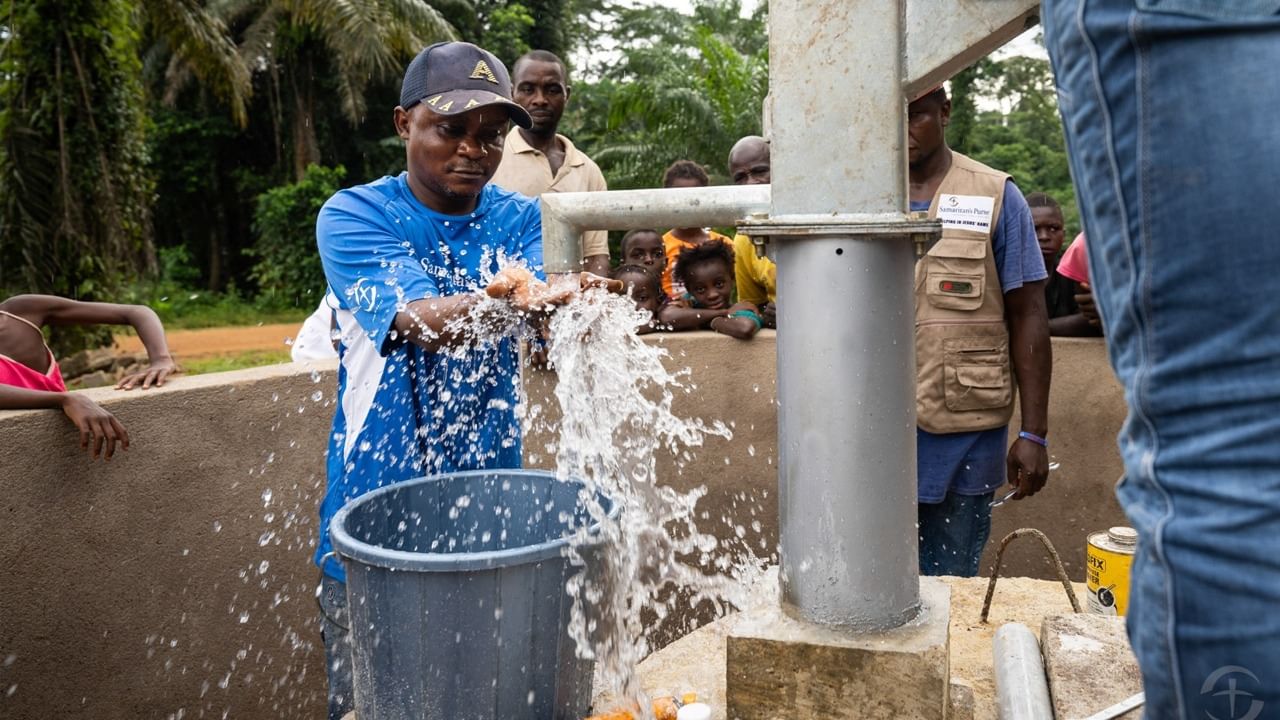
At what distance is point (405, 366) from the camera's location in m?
2.27

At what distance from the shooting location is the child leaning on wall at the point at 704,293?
4078mm

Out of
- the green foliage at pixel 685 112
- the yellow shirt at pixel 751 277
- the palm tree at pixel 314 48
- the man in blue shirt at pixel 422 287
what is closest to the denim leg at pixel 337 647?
the man in blue shirt at pixel 422 287

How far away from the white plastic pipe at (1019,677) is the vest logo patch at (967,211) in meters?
1.39

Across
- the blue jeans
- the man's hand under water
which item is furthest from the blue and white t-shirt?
the blue jeans

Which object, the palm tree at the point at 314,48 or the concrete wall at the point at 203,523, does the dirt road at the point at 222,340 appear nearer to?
the palm tree at the point at 314,48

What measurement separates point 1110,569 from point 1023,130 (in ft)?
64.9

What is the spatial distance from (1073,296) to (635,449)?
6.50 ft

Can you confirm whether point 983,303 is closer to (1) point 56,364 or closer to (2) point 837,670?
(2) point 837,670

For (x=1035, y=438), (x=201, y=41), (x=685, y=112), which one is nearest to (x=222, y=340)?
(x=201, y=41)

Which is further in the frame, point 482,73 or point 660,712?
point 482,73

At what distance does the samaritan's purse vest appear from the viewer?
299cm

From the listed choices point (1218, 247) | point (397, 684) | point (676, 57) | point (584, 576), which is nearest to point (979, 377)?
point (584, 576)

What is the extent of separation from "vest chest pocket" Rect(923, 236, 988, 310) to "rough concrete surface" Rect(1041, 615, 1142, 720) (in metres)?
1.32

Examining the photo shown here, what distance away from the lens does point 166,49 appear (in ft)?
70.2
